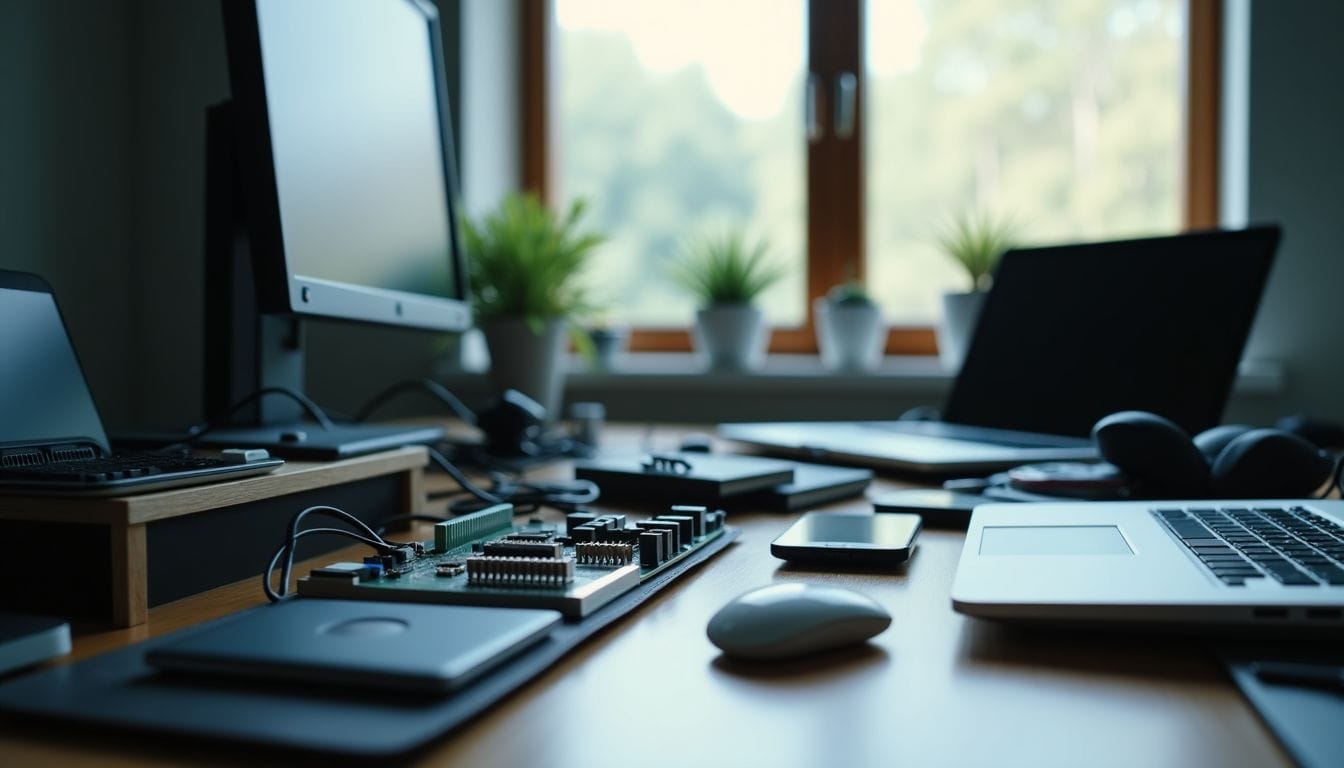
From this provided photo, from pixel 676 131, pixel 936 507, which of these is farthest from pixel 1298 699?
pixel 676 131

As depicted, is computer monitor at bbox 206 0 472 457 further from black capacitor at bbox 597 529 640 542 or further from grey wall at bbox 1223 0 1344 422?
grey wall at bbox 1223 0 1344 422

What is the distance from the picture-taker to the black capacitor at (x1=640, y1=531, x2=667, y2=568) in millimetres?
635

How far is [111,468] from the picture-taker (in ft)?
1.90

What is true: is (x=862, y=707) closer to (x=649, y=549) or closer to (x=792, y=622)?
(x=792, y=622)

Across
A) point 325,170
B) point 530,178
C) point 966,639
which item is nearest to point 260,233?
point 325,170

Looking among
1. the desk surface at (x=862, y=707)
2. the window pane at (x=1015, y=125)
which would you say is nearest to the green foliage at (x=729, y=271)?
the window pane at (x=1015, y=125)

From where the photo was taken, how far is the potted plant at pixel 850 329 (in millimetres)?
2045

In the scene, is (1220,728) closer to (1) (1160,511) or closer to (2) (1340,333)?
(1) (1160,511)

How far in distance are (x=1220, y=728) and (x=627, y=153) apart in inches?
87.9

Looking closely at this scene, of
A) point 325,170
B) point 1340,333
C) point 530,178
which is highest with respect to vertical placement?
point 530,178

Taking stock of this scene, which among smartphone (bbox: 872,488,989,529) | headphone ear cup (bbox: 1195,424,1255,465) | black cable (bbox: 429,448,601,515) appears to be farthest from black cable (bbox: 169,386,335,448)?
headphone ear cup (bbox: 1195,424,1255,465)

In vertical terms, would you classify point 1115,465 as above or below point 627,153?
below

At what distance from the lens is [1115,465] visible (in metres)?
0.91

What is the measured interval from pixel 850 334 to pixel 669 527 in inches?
56.5
